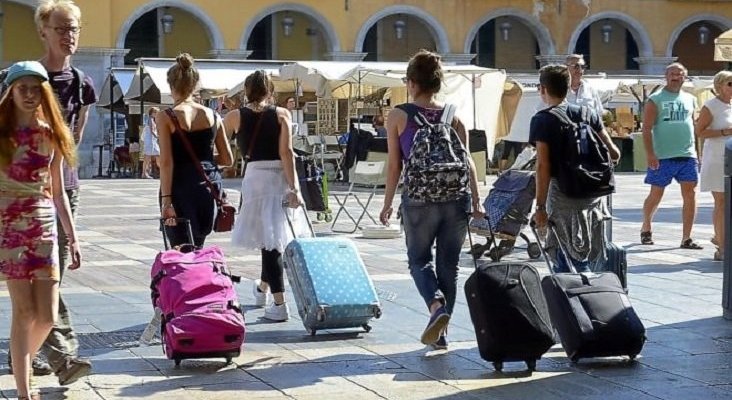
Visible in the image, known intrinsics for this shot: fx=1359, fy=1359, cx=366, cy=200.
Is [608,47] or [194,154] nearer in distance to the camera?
[194,154]

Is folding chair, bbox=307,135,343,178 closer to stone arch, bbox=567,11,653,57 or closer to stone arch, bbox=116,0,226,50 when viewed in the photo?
stone arch, bbox=116,0,226,50

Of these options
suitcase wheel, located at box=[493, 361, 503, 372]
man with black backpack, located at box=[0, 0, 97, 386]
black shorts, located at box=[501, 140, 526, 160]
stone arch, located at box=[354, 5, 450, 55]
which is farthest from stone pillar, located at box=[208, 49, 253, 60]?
suitcase wheel, located at box=[493, 361, 503, 372]

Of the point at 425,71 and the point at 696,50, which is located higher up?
the point at 696,50

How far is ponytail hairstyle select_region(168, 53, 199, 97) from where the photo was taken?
731cm

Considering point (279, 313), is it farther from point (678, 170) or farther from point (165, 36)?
point (165, 36)

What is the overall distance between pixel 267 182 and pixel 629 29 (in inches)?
1327

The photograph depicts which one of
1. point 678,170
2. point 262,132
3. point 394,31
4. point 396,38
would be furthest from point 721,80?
point 396,38

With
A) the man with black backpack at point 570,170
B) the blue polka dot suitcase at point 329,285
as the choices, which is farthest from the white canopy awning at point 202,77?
the man with black backpack at point 570,170

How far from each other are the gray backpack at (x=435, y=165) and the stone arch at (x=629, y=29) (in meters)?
33.0

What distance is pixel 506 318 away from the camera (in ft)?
21.4

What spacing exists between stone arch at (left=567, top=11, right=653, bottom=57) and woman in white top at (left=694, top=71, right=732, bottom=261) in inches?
1112

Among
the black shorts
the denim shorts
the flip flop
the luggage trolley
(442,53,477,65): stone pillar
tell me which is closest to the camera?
the luggage trolley

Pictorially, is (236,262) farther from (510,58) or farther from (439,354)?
(510,58)

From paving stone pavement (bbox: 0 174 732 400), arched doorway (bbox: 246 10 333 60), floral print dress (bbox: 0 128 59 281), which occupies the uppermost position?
arched doorway (bbox: 246 10 333 60)
